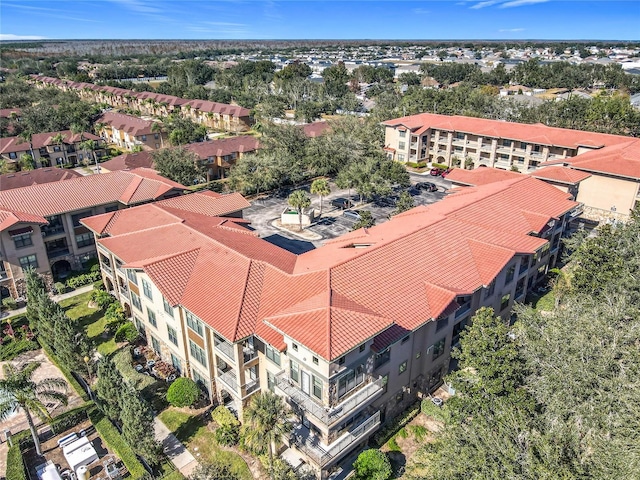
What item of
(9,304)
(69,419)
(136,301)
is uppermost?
(136,301)

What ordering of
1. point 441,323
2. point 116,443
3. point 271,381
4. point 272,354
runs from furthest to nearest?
point 441,323
point 271,381
point 116,443
point 272,354

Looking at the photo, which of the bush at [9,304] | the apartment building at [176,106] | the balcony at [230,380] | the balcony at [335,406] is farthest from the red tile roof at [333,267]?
the apartment building at [176,106]

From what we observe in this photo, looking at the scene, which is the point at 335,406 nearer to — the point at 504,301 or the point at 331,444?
the point at 331,444

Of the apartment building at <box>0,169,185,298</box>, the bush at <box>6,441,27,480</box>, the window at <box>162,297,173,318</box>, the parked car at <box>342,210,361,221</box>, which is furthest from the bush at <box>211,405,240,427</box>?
the parked car at <box>342,210,361,221</box>

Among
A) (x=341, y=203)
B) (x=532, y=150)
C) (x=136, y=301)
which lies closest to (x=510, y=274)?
(x=136, y=301)

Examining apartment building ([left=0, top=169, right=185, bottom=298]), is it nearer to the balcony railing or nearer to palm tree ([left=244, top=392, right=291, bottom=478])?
the balcony railing

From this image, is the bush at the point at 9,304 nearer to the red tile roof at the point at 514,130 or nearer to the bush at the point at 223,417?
the bush at the point at 223,417
